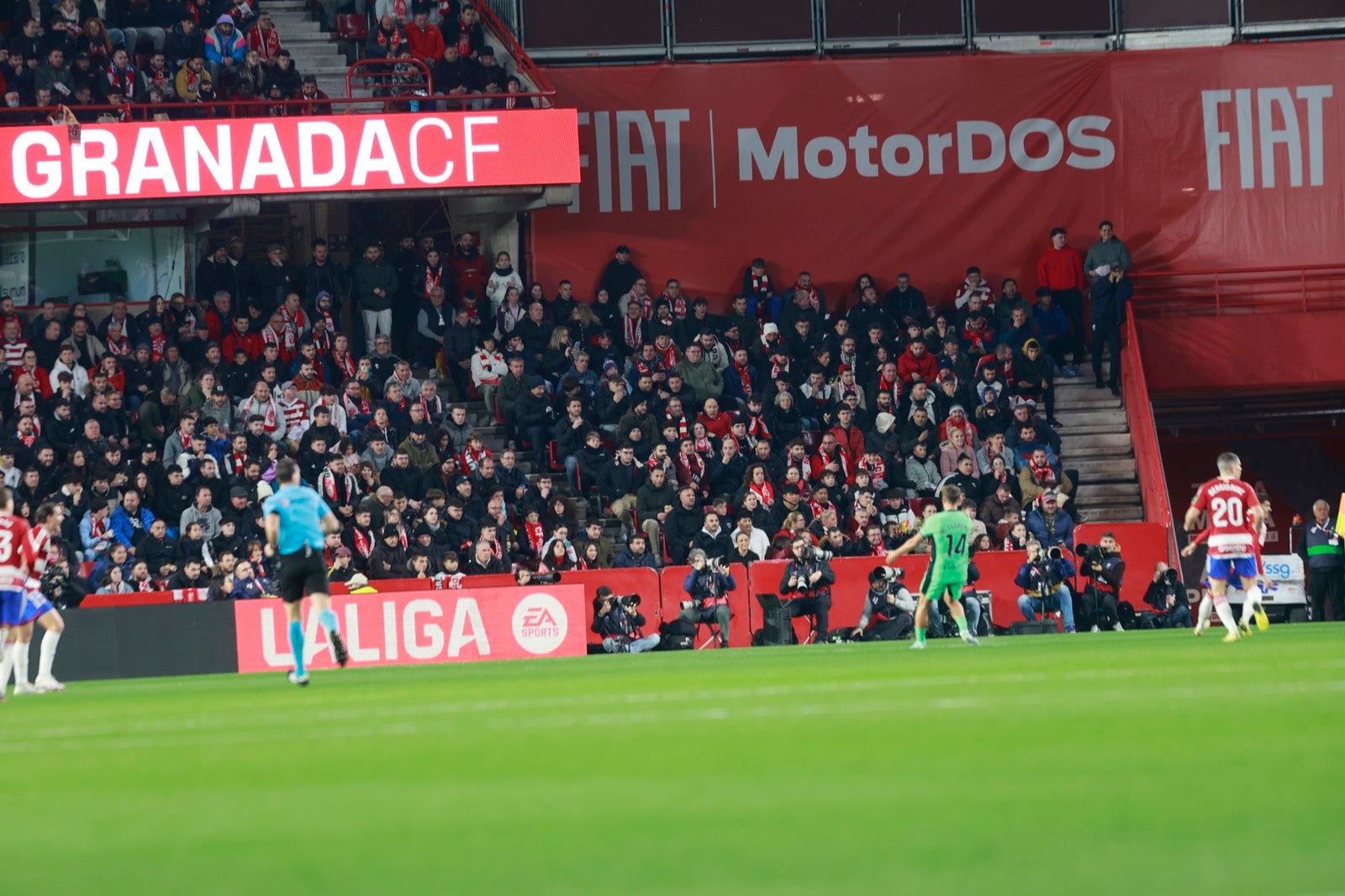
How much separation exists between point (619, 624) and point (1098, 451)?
9.87 metres

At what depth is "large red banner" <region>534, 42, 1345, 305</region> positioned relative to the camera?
31812 millimetres

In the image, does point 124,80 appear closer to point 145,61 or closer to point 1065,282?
point 145,61

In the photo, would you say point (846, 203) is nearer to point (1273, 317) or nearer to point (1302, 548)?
point (1273, 317)

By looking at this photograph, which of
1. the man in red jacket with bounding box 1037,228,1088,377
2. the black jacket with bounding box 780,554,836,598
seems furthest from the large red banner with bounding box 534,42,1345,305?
the black jacket with bounding box 780,554,836,598

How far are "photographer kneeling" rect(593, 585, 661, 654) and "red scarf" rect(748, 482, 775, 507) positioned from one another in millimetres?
2908

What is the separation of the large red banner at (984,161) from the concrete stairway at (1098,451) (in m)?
2.70

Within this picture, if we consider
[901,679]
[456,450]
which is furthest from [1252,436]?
[901,679]

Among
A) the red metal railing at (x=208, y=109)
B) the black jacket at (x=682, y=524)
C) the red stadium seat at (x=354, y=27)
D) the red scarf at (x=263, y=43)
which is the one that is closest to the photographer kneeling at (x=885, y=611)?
the black jacket at (x=682, y=524)

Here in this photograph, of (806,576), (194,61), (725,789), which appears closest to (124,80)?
(194,61)

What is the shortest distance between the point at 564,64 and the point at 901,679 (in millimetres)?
20548

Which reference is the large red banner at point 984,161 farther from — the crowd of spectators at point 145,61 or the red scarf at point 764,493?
the red scarf at point 764,493

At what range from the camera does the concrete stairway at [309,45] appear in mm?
30156

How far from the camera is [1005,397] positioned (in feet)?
92.2

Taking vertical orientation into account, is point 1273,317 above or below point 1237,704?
above
